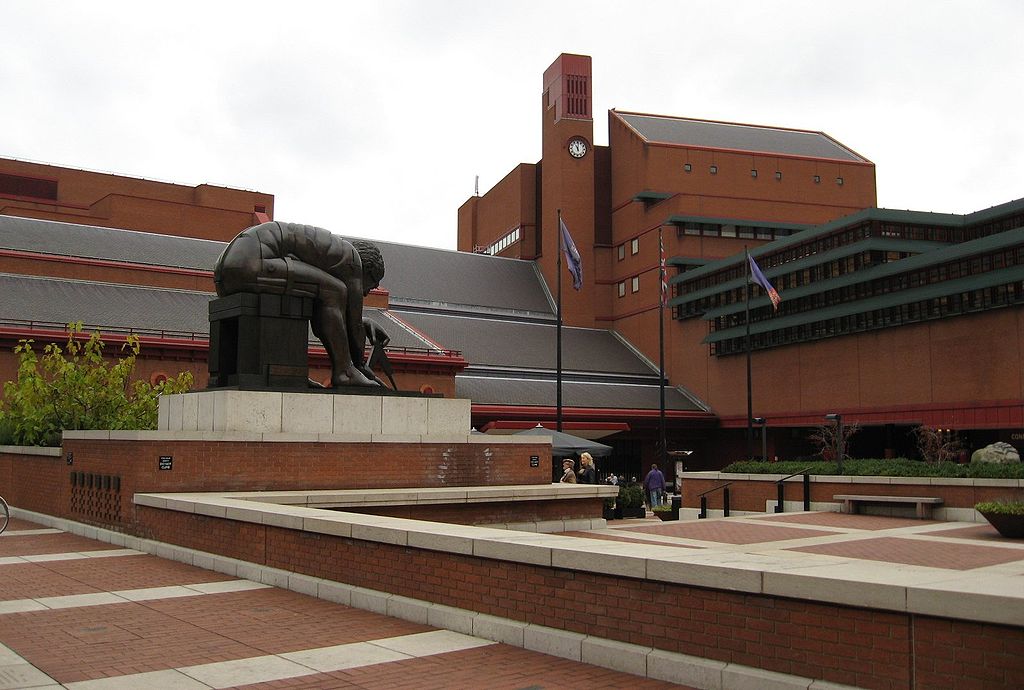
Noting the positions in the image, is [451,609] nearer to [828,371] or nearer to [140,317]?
[140,317]

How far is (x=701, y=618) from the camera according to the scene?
6957mm

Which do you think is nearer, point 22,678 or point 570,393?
point 22,678

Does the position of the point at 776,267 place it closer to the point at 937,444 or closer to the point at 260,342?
the point at 937,444

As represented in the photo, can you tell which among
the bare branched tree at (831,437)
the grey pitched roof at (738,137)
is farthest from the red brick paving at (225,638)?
the grey pitched roof at (738,137)

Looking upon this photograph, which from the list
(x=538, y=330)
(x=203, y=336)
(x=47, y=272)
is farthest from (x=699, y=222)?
(x=47, y=272)

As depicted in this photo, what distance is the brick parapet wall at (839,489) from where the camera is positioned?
21844 mm

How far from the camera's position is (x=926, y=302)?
139 ft

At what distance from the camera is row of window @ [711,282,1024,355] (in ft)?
127

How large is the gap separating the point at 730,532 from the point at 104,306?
34.2m

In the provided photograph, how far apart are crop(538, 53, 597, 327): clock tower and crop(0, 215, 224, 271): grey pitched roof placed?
79.9 feet

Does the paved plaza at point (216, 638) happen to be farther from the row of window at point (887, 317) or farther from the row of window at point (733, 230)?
the row of window at point (733, 230)

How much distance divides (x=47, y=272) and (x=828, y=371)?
3873 cm

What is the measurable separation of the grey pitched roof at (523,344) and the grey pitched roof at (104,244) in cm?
1293

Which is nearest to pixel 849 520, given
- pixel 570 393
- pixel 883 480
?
pixel 883 480
